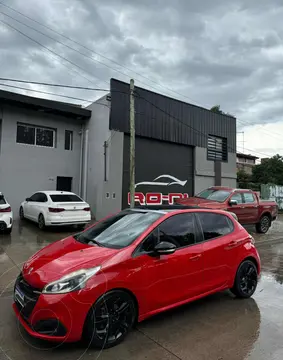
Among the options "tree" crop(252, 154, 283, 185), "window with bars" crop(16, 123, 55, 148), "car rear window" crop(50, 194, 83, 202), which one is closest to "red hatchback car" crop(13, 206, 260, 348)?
"car rear window" crop(50, 194, 83, 202)

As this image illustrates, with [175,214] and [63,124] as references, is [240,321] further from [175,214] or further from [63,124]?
[63,124]

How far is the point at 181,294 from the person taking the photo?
4176 millimetres

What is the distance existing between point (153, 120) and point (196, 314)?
43.4 feet

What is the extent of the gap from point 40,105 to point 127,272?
41.6 feet

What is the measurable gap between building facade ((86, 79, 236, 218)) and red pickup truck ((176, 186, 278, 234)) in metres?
4.33

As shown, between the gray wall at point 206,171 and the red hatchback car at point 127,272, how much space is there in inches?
538

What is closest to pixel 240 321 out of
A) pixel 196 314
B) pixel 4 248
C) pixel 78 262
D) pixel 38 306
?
pixel 196 314

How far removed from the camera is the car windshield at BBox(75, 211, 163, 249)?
161 inches

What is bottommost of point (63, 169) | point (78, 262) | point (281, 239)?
point (281, 239)

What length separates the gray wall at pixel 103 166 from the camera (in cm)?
1470

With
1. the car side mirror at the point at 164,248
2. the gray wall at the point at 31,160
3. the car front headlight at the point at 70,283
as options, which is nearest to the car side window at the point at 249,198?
the gray wall at the point at 31,160

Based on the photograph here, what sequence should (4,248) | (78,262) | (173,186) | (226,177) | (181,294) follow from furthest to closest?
(226,177), (173,186), (4,248), (181,294), (78,262)

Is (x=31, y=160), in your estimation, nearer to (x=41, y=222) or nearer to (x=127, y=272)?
(x=41, y=222)

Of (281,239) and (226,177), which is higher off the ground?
(226,177)
